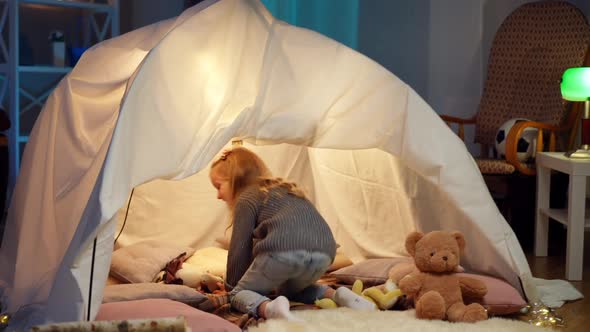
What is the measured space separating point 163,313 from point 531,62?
10.5 ft

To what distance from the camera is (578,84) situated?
4238 millimetres

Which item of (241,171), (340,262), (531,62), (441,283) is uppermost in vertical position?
(531,62)

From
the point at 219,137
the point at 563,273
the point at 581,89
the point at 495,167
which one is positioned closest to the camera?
the point at 219,137

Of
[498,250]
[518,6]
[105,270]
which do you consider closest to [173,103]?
[105,270]

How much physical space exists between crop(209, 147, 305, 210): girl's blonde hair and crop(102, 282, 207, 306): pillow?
0.41 metres

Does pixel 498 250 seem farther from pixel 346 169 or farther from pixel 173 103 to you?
pixel 173 103

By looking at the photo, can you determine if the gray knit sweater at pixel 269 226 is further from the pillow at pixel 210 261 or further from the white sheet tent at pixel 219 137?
the pillow at pixel 210 261

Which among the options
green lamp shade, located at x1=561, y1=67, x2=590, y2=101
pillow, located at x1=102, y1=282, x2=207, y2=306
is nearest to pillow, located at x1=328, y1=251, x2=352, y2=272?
pillow, located at x1=102, y1=282, x2=207, y2=306

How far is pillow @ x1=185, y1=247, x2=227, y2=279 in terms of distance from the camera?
3355 mm

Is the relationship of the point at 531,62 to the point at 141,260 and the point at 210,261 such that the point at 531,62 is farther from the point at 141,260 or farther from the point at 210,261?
the point at 141,260

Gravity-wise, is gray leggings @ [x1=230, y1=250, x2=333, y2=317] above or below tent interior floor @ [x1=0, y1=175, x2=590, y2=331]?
above

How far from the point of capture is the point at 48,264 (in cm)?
298

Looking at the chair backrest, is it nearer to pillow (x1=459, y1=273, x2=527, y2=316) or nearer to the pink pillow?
pillow (x1=459, y1=273, x2=527, y2=316)

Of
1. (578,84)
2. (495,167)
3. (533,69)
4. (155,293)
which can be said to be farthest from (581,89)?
(155,293)
